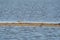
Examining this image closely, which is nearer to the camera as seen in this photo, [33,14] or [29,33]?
[29,33]

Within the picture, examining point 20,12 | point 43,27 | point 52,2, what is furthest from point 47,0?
point 43,27

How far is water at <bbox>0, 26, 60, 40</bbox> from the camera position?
81cm

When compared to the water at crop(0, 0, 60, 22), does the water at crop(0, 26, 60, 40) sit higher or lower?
lower

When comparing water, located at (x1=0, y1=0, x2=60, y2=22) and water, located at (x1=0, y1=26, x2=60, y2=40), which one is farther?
water, located at (x1=0, y1=0, x2=60, y2=22)

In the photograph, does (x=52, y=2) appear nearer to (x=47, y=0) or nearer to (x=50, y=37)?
(x=47, y=0)

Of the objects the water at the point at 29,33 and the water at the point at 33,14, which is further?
the water at the point at 33,14

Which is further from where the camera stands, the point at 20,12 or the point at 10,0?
the point at 10,0

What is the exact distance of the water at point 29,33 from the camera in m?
0.81

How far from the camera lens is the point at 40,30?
892 millimetres

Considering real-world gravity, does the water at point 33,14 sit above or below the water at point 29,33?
above

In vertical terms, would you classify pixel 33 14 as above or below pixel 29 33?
above

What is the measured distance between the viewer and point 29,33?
87 cm

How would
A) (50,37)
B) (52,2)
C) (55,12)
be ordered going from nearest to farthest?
1. (50,37)
2. (55,12)
3. (52,2)

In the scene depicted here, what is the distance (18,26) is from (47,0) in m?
0.90
